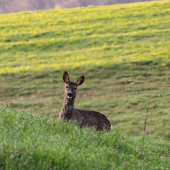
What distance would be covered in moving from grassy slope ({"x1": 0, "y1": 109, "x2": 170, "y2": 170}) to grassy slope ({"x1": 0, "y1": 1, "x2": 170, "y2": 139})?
→ 7759mm

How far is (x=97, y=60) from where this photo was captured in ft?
105

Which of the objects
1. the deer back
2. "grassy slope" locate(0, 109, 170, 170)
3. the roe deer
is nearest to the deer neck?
the roe deer

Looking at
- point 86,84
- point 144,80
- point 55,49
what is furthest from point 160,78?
point 55,49

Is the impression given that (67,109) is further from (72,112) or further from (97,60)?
(97,60)

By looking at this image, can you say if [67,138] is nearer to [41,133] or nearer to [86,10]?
[41,133]

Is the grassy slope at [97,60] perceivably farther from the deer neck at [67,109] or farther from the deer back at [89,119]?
the deer neck at [67,109]

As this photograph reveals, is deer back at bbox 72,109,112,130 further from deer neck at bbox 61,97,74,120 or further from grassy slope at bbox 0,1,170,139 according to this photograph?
grassy slope at bbox 0,1,170,139

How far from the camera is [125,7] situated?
48.3 m

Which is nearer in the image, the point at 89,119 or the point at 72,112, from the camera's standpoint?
the point at 72,112

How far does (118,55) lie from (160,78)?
21.1 feet

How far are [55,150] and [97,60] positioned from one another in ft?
86.0

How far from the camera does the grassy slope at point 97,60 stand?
896 inches

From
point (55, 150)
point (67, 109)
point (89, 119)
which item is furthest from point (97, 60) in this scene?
point (55, 150)

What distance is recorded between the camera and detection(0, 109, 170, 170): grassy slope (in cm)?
566
